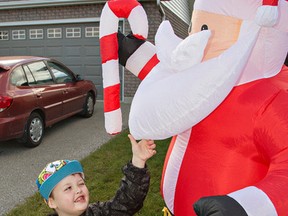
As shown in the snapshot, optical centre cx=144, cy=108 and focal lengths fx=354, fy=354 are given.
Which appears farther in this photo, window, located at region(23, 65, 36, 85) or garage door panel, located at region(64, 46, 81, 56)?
garage door panel, located at region(64, 46, 81, 56)

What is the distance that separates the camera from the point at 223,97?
1483 mm

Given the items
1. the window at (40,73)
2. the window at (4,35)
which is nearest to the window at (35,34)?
the window at (4,35)

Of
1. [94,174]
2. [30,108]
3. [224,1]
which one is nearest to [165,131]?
[224,1]

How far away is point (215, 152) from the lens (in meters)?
1.58

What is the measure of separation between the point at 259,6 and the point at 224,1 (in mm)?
153

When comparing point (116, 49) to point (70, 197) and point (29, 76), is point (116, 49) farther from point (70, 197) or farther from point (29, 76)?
point (29, 76)

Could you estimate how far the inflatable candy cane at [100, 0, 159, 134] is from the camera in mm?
1900

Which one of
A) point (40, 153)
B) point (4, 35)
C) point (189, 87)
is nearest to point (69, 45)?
Answer: point (4, 35)

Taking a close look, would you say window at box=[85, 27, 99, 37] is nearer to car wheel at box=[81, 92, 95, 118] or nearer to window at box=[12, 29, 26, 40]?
window at box=[12, 29, 26, 40]

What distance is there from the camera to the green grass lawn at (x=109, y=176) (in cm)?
395

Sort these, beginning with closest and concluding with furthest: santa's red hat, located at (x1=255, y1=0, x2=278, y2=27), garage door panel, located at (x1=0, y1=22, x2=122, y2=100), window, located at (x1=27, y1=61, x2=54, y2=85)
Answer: santa's red hat, located at (x1=255, y1=0, x2=278, y2=27) → window, located at (x1=27, y1=61, x2=54, y2=85) → garage door panel, located at (x1=0, y1=22, x2=122, y2=100)

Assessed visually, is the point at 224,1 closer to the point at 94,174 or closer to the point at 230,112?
the point at 230,112

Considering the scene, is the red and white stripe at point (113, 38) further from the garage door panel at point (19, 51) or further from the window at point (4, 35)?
the window at point (4, 35)

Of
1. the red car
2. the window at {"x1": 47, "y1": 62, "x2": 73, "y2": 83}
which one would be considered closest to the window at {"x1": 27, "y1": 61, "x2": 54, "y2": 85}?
the red car
